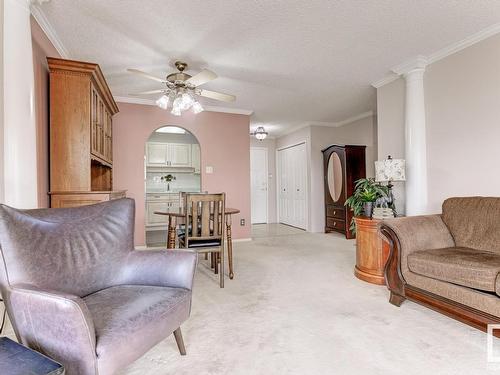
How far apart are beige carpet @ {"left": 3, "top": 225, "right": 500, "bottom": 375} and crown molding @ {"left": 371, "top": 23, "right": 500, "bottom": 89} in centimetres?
249

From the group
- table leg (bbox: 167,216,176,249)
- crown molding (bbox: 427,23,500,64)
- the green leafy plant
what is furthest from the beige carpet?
crown molding (bbox: 427,23,500,64)

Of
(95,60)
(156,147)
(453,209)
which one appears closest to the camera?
(453,209)

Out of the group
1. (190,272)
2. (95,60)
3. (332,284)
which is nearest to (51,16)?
(95,60)

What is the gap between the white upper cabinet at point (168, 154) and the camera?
6371 mm

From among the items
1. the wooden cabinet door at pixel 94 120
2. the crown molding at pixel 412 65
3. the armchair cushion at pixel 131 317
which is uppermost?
the crown molding at pixel 412 65

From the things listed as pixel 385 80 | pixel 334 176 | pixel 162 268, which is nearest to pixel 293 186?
pixel 334 176

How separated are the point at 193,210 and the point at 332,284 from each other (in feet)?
5.18

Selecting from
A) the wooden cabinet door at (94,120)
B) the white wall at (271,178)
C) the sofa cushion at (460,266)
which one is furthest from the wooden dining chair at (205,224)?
the white wall at (271,178)

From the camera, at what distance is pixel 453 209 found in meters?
2.46

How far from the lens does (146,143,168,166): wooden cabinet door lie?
6.36m

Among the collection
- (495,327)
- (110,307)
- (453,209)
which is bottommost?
(495,327)

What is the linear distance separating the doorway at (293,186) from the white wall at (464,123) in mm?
3173

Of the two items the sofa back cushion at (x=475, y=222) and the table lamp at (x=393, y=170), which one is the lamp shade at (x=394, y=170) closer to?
the table lamp at (x=393, y=170)

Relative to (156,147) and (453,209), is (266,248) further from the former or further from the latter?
(156,147)
